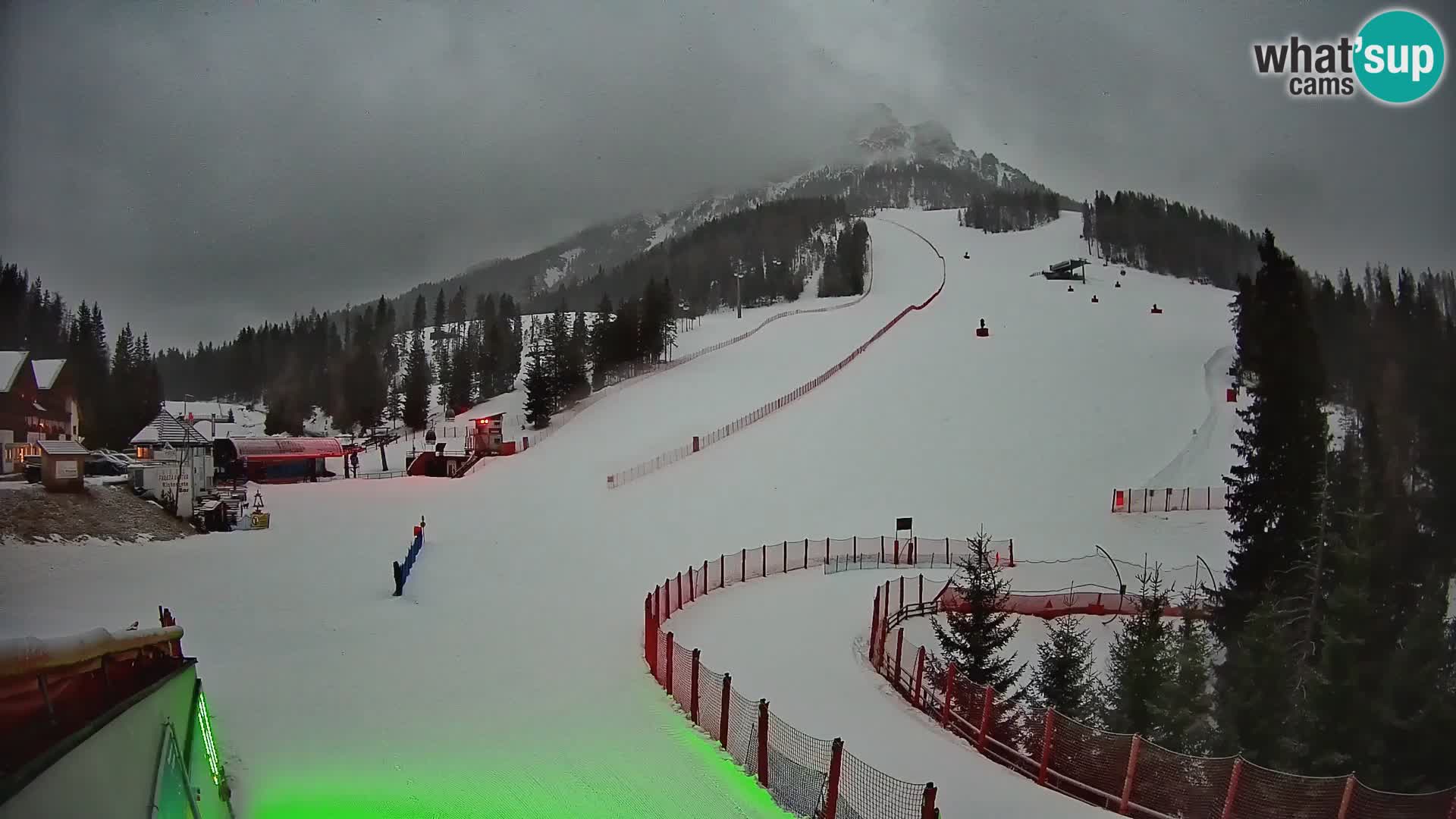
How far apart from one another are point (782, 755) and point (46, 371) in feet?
22.5

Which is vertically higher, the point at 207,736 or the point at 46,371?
the point at 46,371

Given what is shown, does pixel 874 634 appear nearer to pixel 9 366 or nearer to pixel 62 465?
pixel 62 465

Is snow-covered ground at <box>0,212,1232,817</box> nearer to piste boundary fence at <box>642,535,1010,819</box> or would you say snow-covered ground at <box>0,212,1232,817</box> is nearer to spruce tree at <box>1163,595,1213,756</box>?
piste boundary fence at <box>642,535,1010,819</box>

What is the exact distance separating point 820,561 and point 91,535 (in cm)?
1648

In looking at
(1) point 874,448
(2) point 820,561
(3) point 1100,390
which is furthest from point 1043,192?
(2) point 820,561

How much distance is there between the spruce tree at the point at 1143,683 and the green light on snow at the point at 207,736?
12.2 meters

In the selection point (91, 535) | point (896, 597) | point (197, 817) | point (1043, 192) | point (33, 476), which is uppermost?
point (1043, 192)

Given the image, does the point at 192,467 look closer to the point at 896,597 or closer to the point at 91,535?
the point at 91,535

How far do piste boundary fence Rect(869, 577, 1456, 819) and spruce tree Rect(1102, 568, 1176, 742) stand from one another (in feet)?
8.38

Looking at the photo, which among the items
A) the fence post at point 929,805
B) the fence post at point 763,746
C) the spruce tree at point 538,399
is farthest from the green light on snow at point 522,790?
the spruce tree at point 538,399

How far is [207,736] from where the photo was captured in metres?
6.21

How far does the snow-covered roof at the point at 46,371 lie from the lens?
5.71 metres

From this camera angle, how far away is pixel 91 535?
9.76 m

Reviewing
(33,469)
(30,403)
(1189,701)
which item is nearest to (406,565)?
(33,469)
